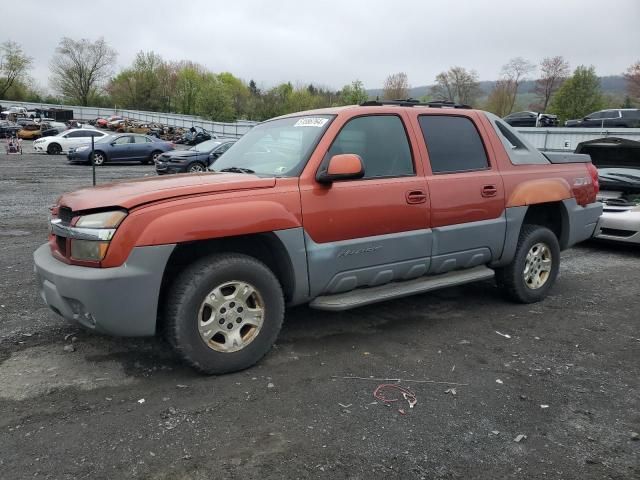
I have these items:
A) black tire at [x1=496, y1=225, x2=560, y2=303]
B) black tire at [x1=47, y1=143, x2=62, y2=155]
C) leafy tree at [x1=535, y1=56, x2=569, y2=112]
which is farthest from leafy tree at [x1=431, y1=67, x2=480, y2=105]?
black tire at [x1=496, y1=225, x2=560, y2=303]

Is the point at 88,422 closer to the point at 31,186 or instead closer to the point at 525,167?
the point at 525,167

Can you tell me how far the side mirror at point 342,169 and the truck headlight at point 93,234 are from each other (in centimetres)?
141

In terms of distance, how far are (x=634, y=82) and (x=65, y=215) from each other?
6298 centimetres

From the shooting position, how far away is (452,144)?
4.79m

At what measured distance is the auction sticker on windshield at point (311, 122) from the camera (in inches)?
166

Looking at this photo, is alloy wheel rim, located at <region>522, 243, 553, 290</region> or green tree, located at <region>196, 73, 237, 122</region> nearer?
alloy wheel rim, located at <region>522, 243, 553, 290</region>

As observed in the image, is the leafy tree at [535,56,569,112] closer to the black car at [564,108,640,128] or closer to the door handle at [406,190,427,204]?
the black car at [564,108,640,128]

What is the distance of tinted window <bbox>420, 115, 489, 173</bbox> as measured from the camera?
4637mm

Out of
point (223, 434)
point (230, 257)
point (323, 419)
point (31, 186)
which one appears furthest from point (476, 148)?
point (31, 186)

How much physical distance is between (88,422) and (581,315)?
174 inches

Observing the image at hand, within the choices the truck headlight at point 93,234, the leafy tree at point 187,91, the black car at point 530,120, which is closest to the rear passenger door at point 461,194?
the truck headlight at point 93,234

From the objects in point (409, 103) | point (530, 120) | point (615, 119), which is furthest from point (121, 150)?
point (530, 120)

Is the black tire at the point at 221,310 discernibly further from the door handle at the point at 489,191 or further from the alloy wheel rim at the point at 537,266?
the alloy wheel rim at the point at 537,266

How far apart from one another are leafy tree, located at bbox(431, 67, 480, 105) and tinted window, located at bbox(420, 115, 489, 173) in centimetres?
6349
